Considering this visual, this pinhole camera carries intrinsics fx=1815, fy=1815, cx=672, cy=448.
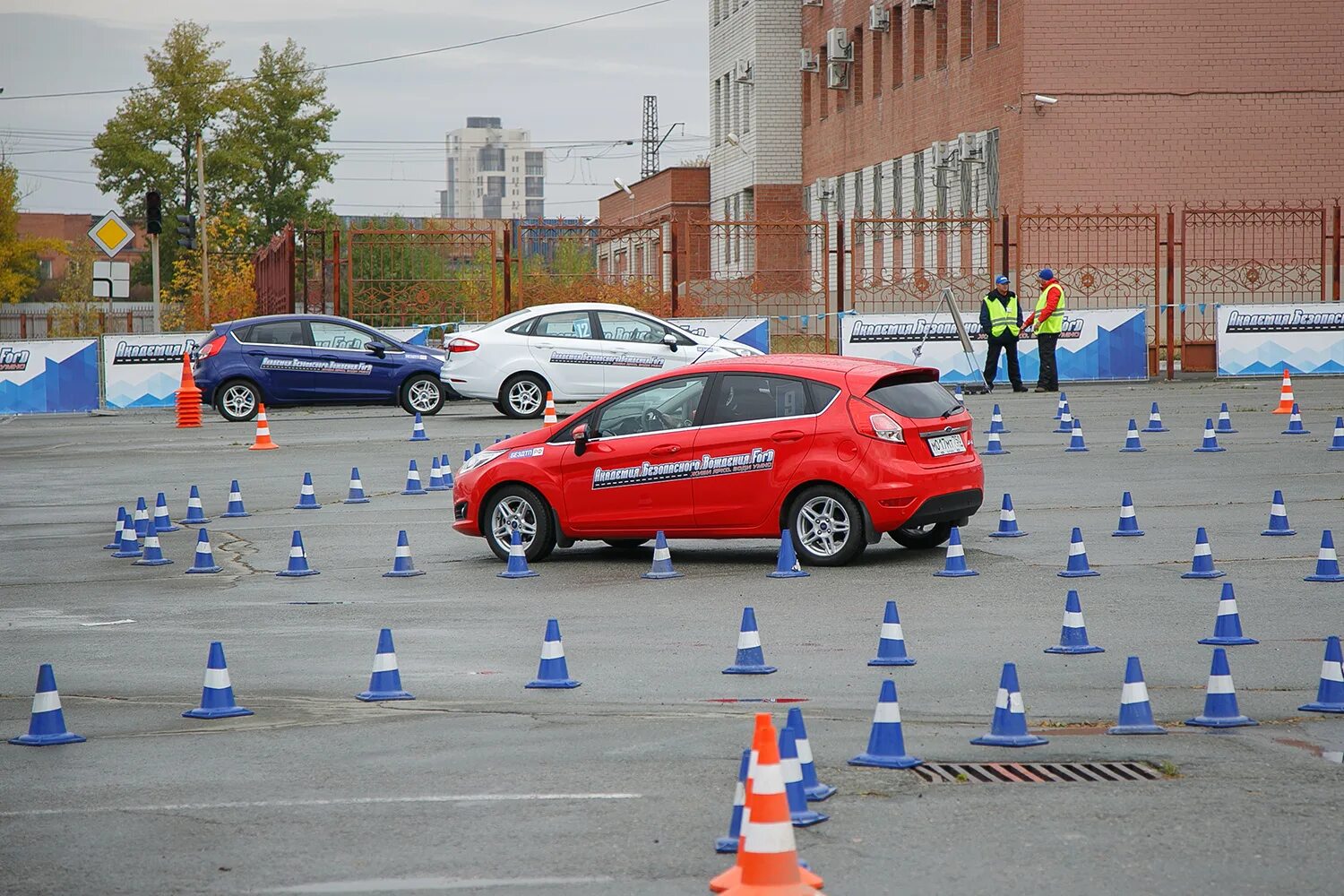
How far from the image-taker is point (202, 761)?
7.50 meters

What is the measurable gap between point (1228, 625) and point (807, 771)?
154 inches

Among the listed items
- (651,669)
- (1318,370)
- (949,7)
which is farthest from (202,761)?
(949,7)

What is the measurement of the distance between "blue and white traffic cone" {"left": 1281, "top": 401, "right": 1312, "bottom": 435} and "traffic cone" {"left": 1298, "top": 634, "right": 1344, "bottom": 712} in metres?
13.9

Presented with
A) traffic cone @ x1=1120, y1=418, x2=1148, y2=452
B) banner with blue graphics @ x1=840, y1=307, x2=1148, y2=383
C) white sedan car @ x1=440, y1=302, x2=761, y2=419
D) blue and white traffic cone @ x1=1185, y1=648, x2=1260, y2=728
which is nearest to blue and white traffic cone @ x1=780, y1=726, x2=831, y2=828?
blue and white traffic cone @ x1=1185, y1=648, x2=1260, y2=728

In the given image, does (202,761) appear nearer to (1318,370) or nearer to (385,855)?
(385,855)

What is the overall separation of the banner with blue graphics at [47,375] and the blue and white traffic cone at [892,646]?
85.6 feet

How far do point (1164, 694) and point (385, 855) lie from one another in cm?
394

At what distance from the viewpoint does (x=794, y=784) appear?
597 centimetres

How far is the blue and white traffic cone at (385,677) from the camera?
8.70m

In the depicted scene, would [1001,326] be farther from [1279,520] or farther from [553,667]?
[553,667]

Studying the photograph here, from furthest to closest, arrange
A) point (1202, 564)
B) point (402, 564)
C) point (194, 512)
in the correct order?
point (194, 512)
point (402, 564)
point (1202, 564)

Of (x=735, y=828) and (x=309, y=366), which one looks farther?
(x=309, y=366)

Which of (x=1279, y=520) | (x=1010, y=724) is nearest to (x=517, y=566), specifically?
(x=1279, y=520)

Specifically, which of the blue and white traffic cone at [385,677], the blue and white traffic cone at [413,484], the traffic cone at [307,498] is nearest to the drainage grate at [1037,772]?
the blue and white traffic cone at [385,677]
